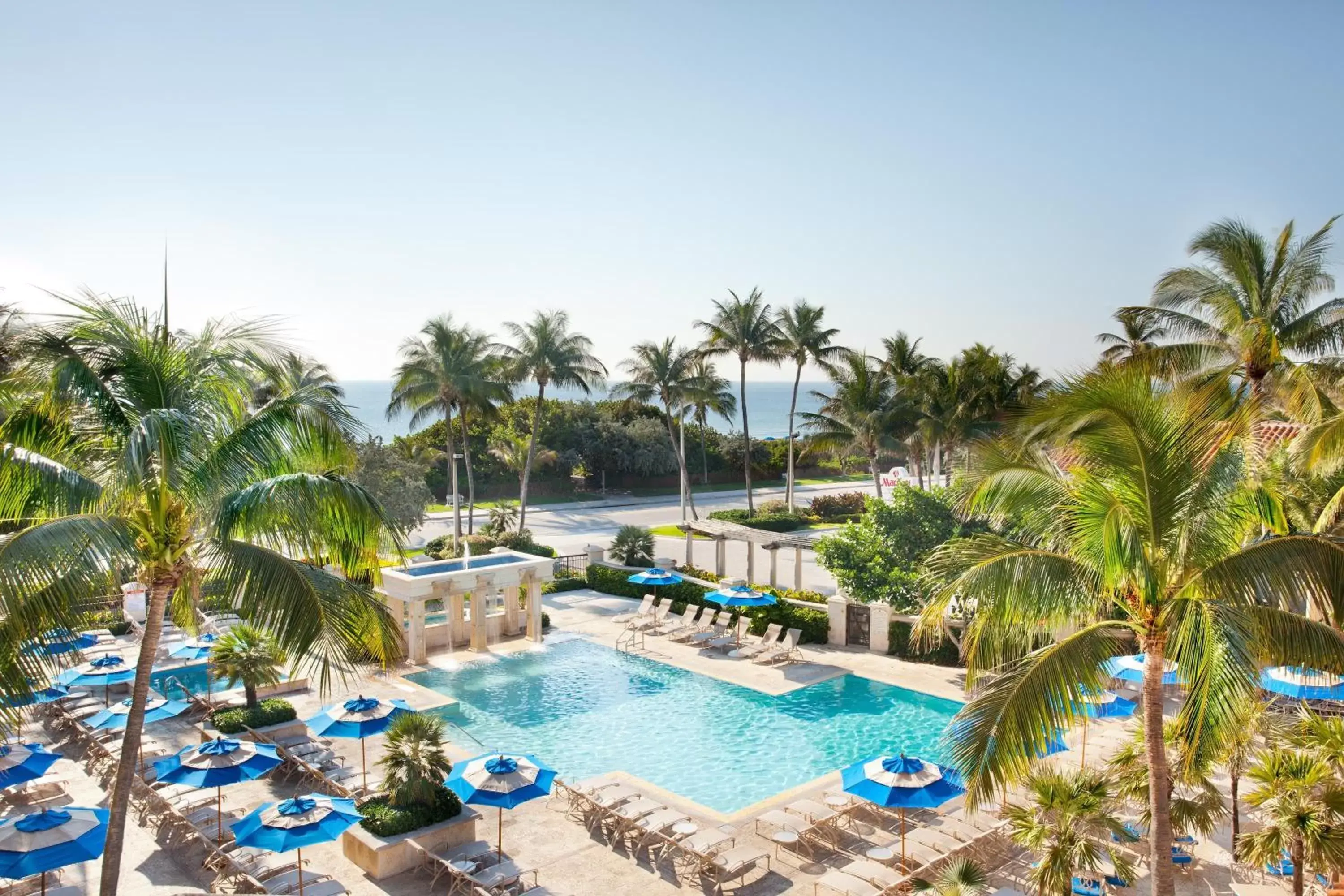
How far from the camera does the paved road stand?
122 feet

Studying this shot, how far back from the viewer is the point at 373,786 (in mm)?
15773

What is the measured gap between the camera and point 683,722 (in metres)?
20.7

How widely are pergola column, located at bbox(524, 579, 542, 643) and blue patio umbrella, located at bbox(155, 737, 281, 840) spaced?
40.4 feet

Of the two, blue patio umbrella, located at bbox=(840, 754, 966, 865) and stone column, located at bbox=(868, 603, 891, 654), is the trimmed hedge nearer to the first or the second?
stone column, located at bbox=(868, 603, 891, 654)

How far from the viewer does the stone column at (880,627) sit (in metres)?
25.2

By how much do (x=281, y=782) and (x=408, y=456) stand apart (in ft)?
124

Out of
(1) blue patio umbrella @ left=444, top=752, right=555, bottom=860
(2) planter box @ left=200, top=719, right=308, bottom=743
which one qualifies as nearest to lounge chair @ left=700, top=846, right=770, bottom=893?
(1) blue patio umbrella @ left=444, top=752, right=555, bottom=860

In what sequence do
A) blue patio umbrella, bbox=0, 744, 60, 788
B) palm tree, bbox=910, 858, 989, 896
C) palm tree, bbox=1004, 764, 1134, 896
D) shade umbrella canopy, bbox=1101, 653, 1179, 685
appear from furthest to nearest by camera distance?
shade umbrella canopy, bbox=1101, 653, 1179, 685
blue patio umbrella, bbox=0, 744, 60, 788
palm tree, bbox=910, 858, 989, 896
palm tree, bbox=1004, 764, 1134, 896

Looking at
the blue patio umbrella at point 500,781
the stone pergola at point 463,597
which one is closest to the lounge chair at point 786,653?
the stone pergola at point 463,597

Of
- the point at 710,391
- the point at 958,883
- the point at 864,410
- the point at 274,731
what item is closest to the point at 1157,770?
the point at 958,883

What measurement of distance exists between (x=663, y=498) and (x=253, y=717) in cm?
4793

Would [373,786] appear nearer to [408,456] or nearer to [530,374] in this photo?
[530,374]

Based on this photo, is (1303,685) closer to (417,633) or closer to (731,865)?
(731,865)

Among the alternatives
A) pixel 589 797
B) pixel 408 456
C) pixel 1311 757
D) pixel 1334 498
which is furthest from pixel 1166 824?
pixel 408 456
